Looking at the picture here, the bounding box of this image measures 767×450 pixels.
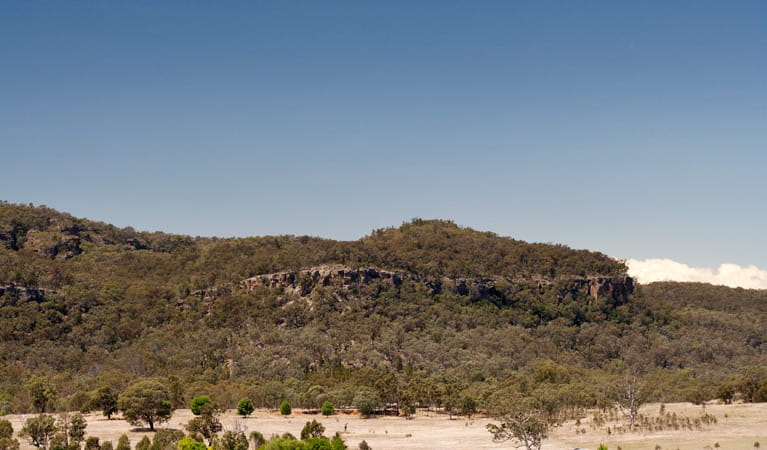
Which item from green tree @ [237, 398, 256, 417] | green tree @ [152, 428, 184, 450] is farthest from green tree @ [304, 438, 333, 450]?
green tree @ [237, 398, 256, 417]

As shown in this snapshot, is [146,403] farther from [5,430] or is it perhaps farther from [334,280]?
[334,280]

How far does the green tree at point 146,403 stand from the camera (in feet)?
236

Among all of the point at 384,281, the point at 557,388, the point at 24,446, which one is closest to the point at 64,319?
the point at 384,281

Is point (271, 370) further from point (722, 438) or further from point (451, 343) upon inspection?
point (722, 438)

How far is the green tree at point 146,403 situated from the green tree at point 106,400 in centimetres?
1069

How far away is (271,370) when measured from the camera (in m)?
125

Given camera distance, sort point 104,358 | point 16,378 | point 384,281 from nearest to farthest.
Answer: point 16,378
point 104,358
point 384,281

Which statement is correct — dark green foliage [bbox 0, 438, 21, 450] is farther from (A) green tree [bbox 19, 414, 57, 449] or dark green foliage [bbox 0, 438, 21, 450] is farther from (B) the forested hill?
(B) the forested hill

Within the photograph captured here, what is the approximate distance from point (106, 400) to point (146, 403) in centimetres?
1475

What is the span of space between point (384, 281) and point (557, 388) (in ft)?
290

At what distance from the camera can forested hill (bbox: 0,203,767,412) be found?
109312 millimetres

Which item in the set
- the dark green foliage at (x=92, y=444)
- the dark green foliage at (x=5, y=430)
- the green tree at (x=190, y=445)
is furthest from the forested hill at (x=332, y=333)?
the green tree at (x=190, y=445)

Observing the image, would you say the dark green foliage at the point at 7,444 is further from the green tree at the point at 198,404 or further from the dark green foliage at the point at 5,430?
the green tree at the point at 198,404

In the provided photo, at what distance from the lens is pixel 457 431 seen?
75.1m
